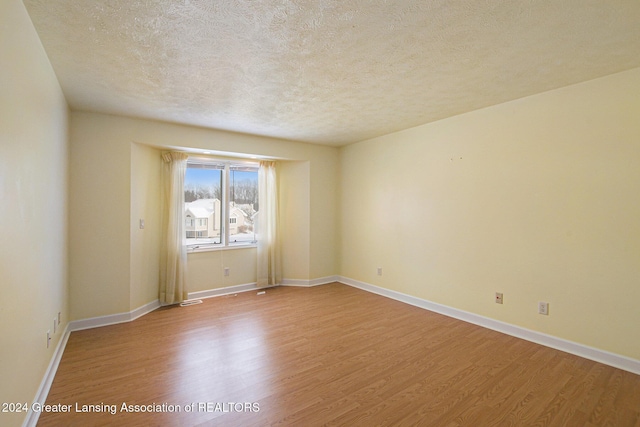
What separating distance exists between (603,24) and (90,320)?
533cm

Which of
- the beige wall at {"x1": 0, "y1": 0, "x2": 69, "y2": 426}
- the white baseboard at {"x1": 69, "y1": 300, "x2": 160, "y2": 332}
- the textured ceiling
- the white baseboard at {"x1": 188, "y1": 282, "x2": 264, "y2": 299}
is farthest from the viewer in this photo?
the white baseboard at {"x1": 188, "y1": 282, "x2": 264, "y2": 299}

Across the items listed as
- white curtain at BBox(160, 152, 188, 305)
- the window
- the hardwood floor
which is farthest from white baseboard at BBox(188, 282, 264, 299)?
the hardwood floor

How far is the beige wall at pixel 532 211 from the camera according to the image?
245 cm

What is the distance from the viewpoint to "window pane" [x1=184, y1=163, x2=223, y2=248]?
14.6 ft

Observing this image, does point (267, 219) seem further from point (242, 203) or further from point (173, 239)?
point (173, 239)

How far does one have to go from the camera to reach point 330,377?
2.32 metres

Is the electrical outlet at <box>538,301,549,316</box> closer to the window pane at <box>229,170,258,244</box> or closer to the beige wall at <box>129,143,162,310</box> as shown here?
the window pane at <box>229,170,258,244</box>

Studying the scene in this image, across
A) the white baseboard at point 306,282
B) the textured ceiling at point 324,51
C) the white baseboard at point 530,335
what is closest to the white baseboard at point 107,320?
the white baseboard at point 306,282

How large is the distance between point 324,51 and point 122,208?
10.1 ft

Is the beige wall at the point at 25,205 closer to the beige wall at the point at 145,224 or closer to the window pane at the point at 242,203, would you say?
the beige wall at the point at 145,224

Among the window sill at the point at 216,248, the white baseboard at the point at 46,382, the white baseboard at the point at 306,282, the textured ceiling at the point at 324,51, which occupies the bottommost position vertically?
the white baseboard at the point at 46,382

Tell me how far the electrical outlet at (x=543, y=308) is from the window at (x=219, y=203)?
4111mm

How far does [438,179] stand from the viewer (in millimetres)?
3783

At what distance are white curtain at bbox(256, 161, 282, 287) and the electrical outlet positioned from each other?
147 inches
